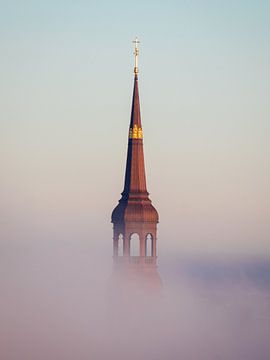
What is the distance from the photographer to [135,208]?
522ft

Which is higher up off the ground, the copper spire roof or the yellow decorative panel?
the yellow decorative panel

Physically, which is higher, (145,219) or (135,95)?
(135,95)

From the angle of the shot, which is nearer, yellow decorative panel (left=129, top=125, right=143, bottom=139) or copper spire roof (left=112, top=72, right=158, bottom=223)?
copper spire roof (left=112, top=72, right=158, bottom=223)

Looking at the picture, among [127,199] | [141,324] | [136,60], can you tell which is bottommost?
[141,324]

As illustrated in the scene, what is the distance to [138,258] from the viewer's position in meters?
158

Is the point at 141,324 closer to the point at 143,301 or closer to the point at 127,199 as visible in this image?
the point at 143,301

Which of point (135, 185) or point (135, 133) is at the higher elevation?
point (135, 133)

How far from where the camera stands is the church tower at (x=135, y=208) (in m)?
158

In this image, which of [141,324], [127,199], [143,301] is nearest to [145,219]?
[127,199]

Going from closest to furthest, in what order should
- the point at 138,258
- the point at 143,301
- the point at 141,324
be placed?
the point at 141,324 → the point at 143,301 → the point at 138,258

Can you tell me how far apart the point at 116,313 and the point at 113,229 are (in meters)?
21.2

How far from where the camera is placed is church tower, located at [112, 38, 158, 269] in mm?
158500

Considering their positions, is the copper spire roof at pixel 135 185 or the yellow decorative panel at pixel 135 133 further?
the yellow decorative panel at pixel 135 133

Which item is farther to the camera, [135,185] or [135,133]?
[135,185]
